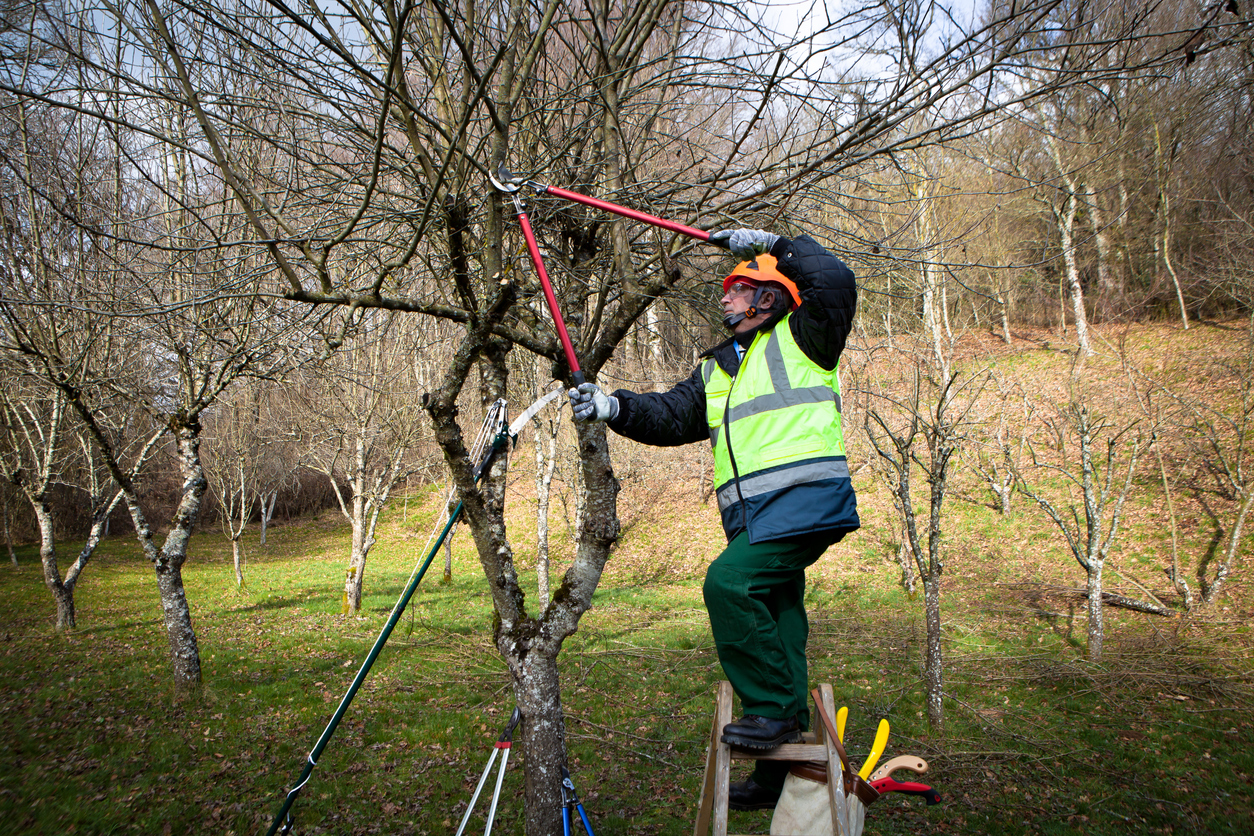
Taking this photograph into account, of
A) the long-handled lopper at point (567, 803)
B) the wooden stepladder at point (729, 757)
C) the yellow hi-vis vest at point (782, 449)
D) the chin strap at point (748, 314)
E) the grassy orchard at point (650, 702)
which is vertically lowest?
the grassy orchard at point (650, 702)

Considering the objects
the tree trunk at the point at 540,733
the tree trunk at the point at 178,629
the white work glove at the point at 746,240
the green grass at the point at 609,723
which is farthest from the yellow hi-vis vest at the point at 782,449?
the tree trunk at the point at 178,629

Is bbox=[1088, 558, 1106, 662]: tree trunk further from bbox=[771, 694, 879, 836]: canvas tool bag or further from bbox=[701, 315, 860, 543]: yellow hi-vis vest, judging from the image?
bbox=[701, 315, 860, 543]: yellow hi-vis vest

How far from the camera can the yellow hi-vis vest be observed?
254 cm

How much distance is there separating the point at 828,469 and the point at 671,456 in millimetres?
18883

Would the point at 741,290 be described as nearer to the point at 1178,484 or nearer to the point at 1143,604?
the point at 1143,604

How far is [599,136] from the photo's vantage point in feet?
14.0

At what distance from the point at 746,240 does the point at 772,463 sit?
1.07 m

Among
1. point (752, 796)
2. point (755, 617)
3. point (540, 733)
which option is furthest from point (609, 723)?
point (755, 617)

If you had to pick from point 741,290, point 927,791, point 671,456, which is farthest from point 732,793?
point 671,456

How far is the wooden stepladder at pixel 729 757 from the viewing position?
7.52 ft

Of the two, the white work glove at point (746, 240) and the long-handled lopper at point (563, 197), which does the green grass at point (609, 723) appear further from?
the white work glove at point (746, 240)

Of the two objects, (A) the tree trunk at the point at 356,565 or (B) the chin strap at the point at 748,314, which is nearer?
(B) the chin strap at the point at 748,314

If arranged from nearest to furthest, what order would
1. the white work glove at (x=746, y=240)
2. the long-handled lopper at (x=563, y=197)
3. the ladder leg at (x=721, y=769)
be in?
the ladder leg at (x=721, y=769) < the long-handled lopper at (x=563, y=197) < the white work glove at (x=746, y=240)

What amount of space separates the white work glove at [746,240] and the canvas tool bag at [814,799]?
200 cm
